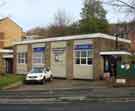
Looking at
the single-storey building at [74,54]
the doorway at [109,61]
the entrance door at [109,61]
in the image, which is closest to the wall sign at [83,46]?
the single-storey building at [74,54]

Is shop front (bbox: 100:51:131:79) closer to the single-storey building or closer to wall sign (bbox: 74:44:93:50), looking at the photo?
the single-storey building

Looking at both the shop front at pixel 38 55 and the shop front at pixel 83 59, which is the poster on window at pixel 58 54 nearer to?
the shop front at pixel 83 59

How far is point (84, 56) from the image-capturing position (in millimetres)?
44281

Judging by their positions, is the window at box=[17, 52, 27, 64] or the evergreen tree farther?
the evergreen tree

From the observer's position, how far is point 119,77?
35.5 m

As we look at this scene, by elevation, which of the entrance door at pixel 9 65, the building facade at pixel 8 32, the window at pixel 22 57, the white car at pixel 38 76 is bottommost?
the white car at pixel 38 76

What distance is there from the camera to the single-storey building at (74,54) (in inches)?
1692

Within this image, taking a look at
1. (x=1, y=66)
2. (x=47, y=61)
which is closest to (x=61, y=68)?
(x=47, y=61)

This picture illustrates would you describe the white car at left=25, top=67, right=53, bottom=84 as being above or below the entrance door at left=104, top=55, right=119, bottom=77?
below

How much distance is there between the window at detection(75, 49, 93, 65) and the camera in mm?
43678

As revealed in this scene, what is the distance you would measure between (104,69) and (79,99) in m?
20.5

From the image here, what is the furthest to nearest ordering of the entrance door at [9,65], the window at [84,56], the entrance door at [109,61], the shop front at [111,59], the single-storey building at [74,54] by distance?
the entrance door at [9,65], the window at [84,56], the entrance door at [109,61], the single-storey building at [74,54], the shop front at [111,59]

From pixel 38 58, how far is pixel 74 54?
24.7ft

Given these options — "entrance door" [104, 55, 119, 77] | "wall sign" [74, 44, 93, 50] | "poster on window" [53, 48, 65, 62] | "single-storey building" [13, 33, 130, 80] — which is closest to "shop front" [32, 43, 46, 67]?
"single-storey building" [13, 33, 130, 80]
